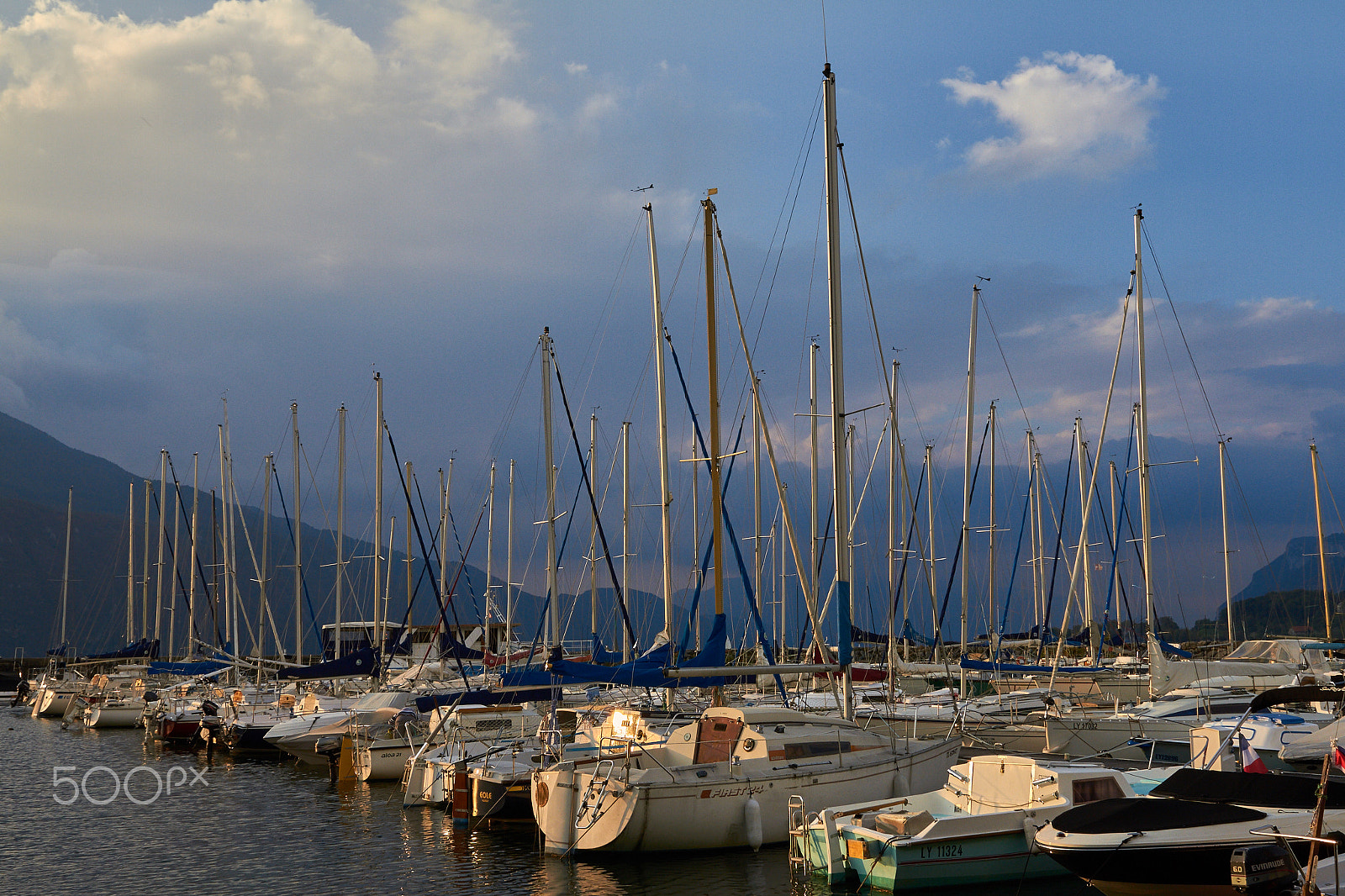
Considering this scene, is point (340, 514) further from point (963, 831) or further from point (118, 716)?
point (963, 831)

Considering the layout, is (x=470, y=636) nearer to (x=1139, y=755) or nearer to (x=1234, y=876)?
(x=1139, y=755)

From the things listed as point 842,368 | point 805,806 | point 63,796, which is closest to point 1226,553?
point 842,368

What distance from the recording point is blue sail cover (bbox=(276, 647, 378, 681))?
3841cm

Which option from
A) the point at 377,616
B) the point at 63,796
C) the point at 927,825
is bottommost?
the point at 63,796

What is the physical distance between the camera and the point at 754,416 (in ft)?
131

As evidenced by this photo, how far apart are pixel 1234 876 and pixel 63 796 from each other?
3050 centimetres

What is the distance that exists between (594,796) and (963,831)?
656 cm

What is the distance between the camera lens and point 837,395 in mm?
23875

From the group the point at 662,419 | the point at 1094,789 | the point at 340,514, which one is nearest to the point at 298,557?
the point at 340,514

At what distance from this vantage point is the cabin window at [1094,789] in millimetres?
17344

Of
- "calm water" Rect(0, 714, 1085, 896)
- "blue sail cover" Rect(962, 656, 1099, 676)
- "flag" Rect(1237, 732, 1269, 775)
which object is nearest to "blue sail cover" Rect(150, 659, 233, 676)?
"calm water" Rect(0, 714, 1085, 896)

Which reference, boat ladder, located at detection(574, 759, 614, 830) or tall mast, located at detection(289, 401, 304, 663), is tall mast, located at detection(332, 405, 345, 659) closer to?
tall mast, located at detection(289, 401, 304, 663)

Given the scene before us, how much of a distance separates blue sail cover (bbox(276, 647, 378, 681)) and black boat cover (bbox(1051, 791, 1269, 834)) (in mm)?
29659

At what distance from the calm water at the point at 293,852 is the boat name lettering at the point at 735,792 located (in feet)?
3.51
